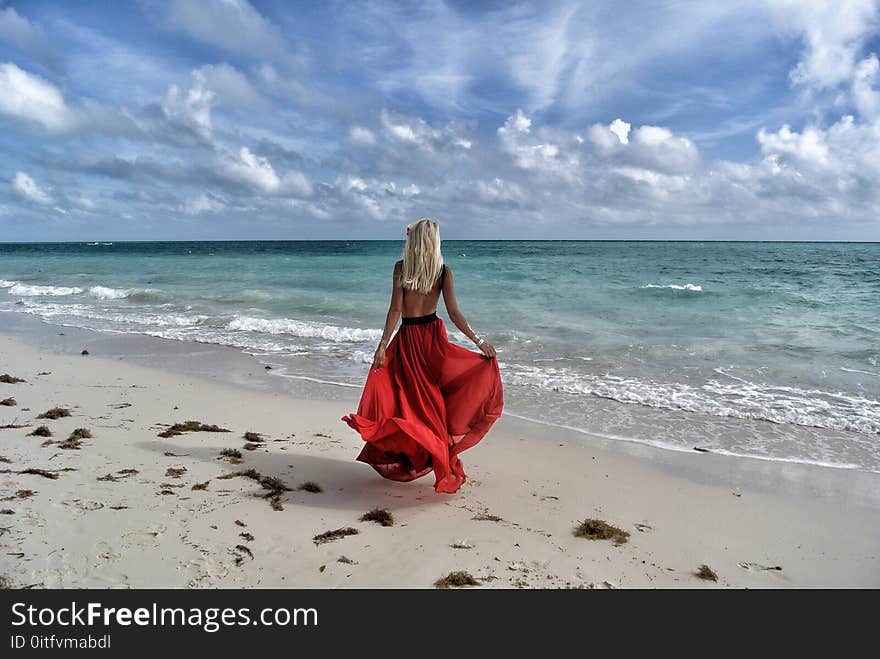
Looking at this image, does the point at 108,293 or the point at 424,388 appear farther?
the point at 108,293

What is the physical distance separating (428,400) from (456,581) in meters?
1.73

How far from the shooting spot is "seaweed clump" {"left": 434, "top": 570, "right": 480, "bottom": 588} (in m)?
3.36

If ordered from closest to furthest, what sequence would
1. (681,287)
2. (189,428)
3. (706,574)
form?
(706,574), (189,428), (681,287)

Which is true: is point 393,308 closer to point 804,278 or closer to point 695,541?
point 695,541

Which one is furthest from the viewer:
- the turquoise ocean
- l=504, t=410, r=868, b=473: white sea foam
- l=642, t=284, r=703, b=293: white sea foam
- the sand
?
l=642, t=284, r=703, b=293: white sea foam

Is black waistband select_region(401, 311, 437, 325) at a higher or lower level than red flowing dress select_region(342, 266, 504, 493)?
higher

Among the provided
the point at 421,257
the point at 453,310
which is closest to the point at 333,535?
the point at 453,310

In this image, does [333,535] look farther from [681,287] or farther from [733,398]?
[681,287]

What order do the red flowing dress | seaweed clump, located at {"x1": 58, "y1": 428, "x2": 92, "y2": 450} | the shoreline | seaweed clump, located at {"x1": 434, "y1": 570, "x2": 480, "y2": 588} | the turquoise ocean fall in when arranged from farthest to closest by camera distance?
the turquoise ocean → seaweed clump, located at {"x1": 58, "y1": 428, "x2": 92, "y2": 450} → the shoreline → the red flowing dress → seaweed clump, located at {"x1": 434, "y1": 570, "x2": 480, "y2": 588}

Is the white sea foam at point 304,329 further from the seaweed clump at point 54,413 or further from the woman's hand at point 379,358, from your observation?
the woman's hand at point 379,358

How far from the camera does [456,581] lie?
11.1 feet

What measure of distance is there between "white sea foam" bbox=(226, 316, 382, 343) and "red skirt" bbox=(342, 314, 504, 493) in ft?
27.2

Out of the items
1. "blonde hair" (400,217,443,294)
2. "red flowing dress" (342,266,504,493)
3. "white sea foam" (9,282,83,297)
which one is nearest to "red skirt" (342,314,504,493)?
"red flowing dress" (342,266,504,493)

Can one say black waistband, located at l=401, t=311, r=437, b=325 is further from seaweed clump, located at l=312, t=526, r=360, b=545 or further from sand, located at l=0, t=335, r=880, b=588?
seaweed clump, located at l=312, t=526, r=360, b=545
